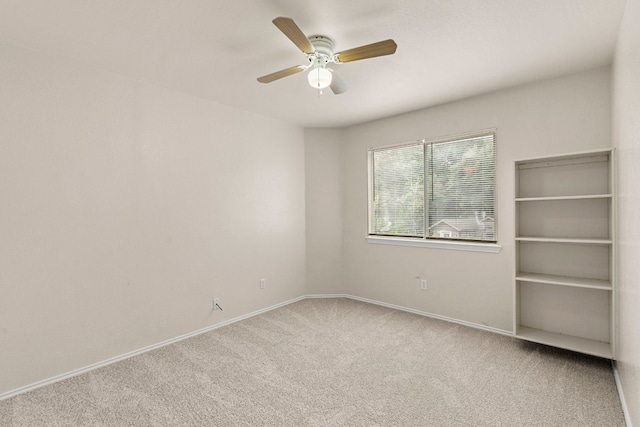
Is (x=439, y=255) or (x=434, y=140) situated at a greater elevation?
(x=434, y=140)

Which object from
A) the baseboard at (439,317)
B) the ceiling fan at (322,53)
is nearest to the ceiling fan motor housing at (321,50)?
the ceiling fan at (322,53)

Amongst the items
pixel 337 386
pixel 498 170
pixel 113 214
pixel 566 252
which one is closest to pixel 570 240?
pixel 566 252

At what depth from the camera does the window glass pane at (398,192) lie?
156 inches

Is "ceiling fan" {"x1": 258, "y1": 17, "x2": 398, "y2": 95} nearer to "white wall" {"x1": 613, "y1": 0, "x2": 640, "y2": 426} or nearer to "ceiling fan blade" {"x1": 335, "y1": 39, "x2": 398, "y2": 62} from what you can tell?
"ceiling fan blade" {"x1": 335, "y1": 39, "x2": 398, "y2": 62}

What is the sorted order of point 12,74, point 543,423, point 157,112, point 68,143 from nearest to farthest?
1. point 543,423
2. point 12,74
3. point 68,143
4. point 157,112

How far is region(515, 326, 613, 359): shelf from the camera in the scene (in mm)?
2520

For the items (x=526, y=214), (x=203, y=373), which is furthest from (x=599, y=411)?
(x=203, y=373)

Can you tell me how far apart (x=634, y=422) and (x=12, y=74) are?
4.43 metres

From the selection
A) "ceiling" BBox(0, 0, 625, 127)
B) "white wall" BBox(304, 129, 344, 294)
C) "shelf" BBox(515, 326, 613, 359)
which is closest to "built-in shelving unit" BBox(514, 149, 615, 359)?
"shelf" BBox(515, 326, 613, 359)

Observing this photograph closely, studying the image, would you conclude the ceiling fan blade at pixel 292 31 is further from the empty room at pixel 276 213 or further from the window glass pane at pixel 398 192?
the window glass pane at pixel 398 192

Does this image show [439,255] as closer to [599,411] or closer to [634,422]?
[599,411]

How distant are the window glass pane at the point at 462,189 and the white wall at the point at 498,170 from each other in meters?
0.12

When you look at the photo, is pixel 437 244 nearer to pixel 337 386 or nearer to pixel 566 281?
pixel 566 281

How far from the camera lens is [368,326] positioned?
3508mm
